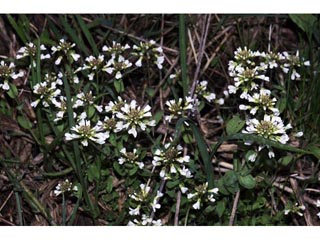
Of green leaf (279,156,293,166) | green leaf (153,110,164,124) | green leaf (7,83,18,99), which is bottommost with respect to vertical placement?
green leaf (279,156,293,166)

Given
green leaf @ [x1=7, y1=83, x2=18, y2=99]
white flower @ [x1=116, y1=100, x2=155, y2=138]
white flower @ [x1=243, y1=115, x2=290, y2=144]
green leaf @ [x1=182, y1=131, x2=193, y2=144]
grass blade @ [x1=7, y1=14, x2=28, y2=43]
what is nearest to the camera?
white flower @ [x1=243, y1=115, x2=290, y2=144]

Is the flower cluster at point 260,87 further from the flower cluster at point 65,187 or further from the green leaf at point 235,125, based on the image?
the flower cluster at point 65,187

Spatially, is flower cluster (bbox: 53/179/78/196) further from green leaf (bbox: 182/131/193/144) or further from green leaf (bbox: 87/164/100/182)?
green leaf (bbox: 182/131/193/144)

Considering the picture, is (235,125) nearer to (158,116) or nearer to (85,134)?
(158,116)

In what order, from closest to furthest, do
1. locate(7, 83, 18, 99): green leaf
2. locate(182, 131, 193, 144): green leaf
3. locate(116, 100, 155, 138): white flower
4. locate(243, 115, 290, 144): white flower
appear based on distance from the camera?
locate(243, 115, 290, 144): white flower < locate(116, 100, 155, 138): white flower < locate(182, 131, 193, 144): green leaf < locate(7, 83, 18, 99): green leaf

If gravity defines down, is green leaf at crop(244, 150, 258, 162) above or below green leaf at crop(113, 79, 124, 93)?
below

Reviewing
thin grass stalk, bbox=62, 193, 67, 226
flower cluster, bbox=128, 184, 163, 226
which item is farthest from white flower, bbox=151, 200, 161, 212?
→ thin grass stalk, bbox=62, 193, 67, 226

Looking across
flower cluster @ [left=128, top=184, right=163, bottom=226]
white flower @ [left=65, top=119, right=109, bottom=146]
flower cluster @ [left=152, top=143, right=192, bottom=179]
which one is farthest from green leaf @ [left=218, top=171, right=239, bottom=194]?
white flower @ [left=65, top=119, right=109, bottom=146]

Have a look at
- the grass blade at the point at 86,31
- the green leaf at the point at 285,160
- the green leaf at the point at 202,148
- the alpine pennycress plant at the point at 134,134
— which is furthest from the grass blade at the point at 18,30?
the green leaf at the point at 285,160

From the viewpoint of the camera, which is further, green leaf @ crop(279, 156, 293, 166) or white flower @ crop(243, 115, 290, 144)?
green leaf @ crop(279, 156, 293, 166)
